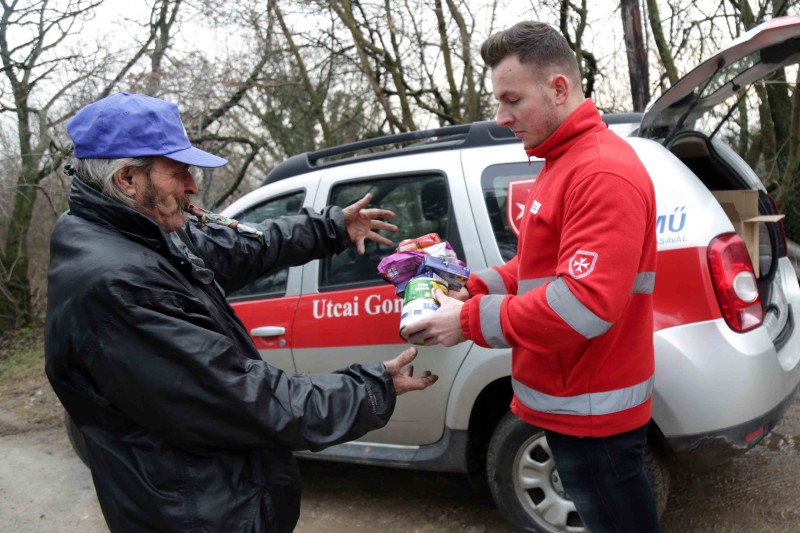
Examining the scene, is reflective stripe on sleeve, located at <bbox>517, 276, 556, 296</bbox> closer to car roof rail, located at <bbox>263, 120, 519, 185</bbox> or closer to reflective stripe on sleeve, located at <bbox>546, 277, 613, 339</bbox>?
reflective stripe on sleeve, located at <bbox>546, 277, 613, 339</bbox>

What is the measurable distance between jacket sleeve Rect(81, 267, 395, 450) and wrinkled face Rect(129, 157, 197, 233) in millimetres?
253

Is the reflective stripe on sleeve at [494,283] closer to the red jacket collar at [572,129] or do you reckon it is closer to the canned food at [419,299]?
the canned food at [419,299]

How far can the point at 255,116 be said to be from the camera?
10109mm

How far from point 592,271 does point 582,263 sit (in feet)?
0.10

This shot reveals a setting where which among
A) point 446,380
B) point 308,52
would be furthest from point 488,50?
point 308,52

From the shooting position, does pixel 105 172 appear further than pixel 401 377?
No

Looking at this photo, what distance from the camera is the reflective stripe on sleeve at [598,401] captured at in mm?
1765

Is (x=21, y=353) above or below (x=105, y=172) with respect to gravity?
below

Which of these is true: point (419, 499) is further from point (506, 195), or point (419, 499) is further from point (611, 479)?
point (611, 479)

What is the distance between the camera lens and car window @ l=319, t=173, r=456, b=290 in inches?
125

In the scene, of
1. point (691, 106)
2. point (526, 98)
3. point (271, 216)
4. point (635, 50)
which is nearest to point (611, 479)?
point (526, 98)

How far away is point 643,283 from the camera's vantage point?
5.75ft

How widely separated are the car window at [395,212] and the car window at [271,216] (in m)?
0.26

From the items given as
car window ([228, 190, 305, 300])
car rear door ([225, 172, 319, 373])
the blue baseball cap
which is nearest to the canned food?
the blue baseball cap
